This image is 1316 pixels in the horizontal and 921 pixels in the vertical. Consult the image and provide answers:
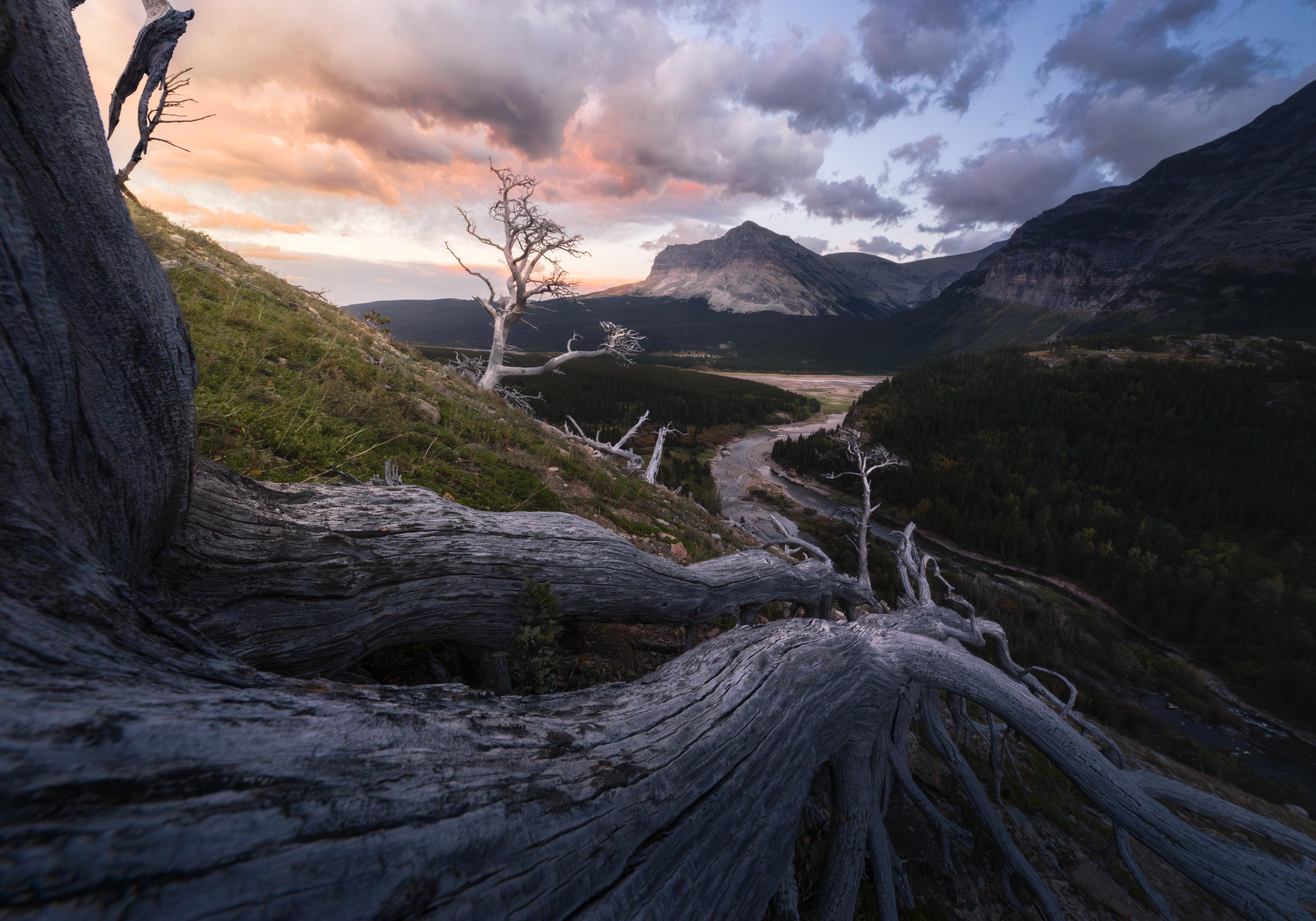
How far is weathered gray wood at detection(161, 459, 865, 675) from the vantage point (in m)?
2.23

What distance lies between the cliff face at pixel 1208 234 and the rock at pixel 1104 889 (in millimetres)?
149440

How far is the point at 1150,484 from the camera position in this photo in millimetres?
28000

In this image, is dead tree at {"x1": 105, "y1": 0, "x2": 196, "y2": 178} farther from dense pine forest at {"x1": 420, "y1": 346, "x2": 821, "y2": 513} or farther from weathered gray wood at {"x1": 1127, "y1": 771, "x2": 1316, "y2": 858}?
dense pine forest at {"x1": 420, "y1": 346, "x2": 821, "y2": 513}

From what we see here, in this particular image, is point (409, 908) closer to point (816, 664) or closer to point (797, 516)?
point (816, 664)

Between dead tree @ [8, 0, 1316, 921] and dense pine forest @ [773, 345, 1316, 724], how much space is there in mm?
23721

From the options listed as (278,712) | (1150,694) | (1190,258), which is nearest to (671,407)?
(1150,694)

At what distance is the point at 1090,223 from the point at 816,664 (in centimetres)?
27436

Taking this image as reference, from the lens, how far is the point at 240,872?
3.20 ft

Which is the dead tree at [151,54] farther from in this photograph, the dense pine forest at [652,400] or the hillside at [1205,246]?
the hillside at [1205,246]

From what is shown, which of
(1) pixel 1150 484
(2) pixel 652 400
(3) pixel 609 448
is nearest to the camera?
(3) pixel 609 448

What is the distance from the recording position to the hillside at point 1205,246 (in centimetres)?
10069

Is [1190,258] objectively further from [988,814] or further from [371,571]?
[371,571]

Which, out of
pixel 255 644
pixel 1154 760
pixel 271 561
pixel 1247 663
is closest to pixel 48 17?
pixel 271 561

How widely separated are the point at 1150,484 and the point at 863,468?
93.3 feet
